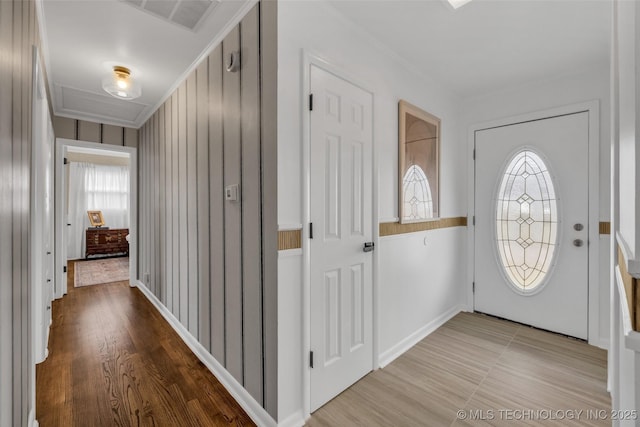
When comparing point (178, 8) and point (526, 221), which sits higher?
point (178, 8)

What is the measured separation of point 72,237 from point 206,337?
6.73 m

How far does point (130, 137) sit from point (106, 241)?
13.2ft

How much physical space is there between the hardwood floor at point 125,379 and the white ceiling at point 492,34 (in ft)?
8.93

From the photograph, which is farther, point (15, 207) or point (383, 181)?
point (383, 181)

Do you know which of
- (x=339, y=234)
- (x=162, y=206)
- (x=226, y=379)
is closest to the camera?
(x=339, y=234)

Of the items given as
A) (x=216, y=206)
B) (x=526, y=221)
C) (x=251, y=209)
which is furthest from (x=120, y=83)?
(x=526, y=221)

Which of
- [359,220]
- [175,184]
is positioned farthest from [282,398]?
[175,184]

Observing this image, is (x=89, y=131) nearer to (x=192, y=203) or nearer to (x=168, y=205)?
(x=168, y=205)

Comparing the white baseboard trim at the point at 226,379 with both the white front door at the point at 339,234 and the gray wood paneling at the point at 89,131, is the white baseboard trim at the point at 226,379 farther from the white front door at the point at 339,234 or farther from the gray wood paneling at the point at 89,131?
the gray wood paneling at the point at 89,131

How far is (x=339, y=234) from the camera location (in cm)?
186

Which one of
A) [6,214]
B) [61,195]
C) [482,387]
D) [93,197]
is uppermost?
[93,197]

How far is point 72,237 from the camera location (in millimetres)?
6723

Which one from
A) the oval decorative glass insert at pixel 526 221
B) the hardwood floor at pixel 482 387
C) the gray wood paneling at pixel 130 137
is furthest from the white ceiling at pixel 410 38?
the hardwood floor at pixel 482 387

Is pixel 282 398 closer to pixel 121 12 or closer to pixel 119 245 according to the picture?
pixel 121 12
